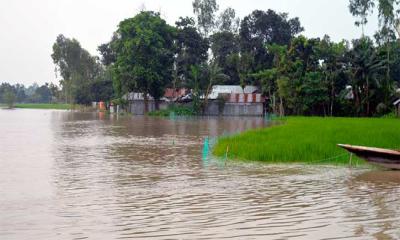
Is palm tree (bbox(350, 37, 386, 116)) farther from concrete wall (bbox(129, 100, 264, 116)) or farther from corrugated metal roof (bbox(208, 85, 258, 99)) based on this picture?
corrugated metal roof (bbox(208, 85, 258, 99))

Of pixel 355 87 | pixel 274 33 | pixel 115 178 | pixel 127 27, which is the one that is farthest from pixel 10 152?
pixel 274 33

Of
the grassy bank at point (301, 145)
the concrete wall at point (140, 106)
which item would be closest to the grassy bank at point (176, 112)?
the concrete wall at point (140, 106)

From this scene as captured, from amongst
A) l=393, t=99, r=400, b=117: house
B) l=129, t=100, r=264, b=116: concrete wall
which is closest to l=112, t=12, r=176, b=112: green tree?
l=129, t=100, r=264, b=116: concrete wall

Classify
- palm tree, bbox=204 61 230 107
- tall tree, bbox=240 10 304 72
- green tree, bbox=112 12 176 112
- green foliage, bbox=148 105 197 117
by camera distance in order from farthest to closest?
tall tree, bbox=240 10 304 72 < green foliage, bbox=148 105 197 117 < palm tree, bbox=204 61 230 107 < green tree, bbox=112 12 176 112

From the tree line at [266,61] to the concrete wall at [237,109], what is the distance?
1.55m

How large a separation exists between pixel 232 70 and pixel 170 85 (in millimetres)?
7884

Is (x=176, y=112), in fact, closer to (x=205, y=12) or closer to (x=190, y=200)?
(x=205, y=12)

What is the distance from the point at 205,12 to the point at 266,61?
10.8 metres

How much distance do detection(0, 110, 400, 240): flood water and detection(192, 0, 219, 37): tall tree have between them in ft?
153

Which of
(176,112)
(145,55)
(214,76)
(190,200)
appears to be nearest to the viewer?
(190,200)

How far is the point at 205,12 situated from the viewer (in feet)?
191

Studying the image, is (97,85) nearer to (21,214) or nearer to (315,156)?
(315,156)

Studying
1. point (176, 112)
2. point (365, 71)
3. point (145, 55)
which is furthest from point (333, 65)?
point (145, 55)

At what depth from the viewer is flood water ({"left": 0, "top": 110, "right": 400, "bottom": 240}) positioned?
19.3ft
